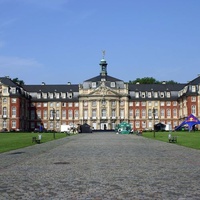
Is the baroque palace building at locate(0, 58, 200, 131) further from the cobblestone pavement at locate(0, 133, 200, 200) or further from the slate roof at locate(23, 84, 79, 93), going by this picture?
the cobblestone pavement at locate(0, 133, 200, 200)

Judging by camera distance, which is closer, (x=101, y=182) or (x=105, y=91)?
(x=101, y=182)

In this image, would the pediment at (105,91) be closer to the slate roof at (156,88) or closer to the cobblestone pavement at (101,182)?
the slate roof at (156,88)

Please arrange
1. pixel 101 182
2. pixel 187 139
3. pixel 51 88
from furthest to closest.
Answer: pixel 51 88 → pixel 187 139 → pixel 101 182

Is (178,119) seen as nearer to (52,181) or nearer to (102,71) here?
(102,71)

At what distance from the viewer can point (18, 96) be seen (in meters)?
101

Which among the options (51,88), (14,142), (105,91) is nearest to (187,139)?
(14,142)

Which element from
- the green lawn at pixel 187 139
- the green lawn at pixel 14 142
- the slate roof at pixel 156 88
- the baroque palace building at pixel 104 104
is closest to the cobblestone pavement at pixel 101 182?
the green lawn at pixel 14 142

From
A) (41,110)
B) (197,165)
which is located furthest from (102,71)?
(197,165)

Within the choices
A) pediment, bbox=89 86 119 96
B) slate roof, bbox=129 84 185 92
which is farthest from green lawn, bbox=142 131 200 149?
slate roof, bbox=129 84 185 92

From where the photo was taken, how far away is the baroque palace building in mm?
112062

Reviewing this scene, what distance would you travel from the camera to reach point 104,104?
112 metres

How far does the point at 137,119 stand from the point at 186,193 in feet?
342

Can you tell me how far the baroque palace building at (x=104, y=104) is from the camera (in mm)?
112062

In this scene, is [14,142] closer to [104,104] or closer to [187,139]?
[187,139]
